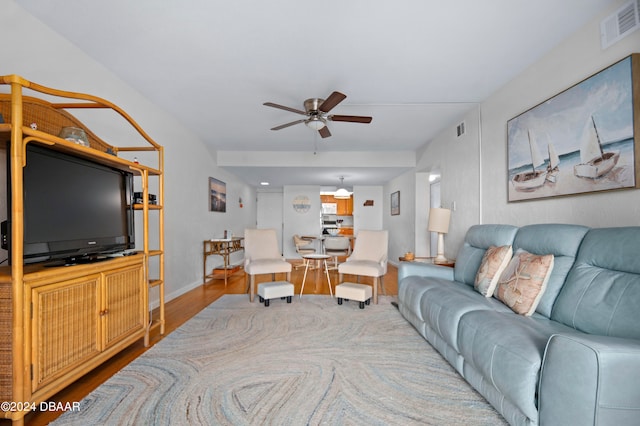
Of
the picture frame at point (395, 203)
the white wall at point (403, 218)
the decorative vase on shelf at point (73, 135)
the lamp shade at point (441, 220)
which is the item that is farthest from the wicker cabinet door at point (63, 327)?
the picture frame at point (395, 203)

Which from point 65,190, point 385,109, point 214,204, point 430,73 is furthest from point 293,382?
point 214,204

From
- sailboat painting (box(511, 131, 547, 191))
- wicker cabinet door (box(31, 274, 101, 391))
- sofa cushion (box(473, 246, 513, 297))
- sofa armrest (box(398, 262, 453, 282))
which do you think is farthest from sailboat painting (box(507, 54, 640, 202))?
wicker cabinet door (box(31, 274, 101, 391))

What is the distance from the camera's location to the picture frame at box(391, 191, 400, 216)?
711 cm

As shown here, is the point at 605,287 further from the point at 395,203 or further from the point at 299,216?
the point at 299,216

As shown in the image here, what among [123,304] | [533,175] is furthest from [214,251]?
[533,175]

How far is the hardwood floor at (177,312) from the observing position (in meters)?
1.75

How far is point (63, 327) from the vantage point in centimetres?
165

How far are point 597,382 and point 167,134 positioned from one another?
4.43 meters

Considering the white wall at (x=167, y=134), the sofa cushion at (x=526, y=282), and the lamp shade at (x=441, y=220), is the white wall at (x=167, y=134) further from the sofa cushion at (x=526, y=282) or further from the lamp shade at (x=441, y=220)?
the lamp shade at (x=441, y=220)

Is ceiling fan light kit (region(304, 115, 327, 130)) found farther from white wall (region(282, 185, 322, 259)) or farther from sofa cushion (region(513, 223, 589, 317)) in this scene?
white wall (region(282, 185, 322, 259))

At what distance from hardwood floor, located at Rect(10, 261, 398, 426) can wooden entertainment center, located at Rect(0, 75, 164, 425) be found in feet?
0.49

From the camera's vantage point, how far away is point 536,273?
1.90m

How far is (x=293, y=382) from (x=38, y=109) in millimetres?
2406

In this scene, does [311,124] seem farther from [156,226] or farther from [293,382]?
[293,382]
